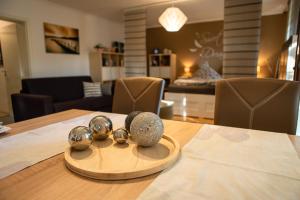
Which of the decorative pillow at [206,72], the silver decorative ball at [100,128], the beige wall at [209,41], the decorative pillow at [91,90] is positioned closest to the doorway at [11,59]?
the decorative pillow at [91,90]

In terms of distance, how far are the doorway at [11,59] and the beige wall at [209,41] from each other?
382cm

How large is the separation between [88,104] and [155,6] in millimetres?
2360

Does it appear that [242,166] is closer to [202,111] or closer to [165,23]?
[165,23]

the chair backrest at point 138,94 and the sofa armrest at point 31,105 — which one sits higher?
the chair backrest at point 138,94

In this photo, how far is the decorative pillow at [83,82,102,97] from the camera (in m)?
3.74

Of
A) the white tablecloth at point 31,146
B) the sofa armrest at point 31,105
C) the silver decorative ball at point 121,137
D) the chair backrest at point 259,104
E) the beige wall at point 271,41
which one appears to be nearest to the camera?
the white tablecloth at point 31,146

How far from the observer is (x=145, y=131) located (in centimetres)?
72

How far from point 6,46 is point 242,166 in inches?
181

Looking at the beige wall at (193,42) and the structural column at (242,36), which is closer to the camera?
the structural column at (242,36)

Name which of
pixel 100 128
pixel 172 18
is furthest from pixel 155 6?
pixel 100 128

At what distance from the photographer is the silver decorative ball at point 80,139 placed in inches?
28.2

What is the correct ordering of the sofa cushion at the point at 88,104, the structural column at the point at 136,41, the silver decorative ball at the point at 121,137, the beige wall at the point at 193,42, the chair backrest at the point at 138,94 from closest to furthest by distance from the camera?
1. the silver decorative ball at the point at 121,137
2. the chair backrest at the point at 138,94
3. the sofa cushion at the point at 88,104
4. the structural column at the point at 136,41
5. the beige wall at the point at 193,42

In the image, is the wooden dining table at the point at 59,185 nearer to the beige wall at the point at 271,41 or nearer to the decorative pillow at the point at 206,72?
the decorative pillow at the point at 206,72

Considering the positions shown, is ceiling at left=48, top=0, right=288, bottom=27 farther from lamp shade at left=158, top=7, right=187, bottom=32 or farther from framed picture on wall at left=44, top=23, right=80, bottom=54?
lamp shade at left=158, top=7, right=187, bottom=32
